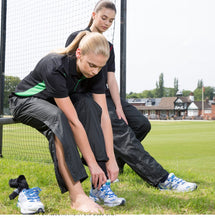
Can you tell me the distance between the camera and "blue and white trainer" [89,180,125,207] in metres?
2.20

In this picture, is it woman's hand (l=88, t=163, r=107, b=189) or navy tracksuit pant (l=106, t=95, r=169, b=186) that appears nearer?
woman's hand (l=88, t=163, r=107, b=189)

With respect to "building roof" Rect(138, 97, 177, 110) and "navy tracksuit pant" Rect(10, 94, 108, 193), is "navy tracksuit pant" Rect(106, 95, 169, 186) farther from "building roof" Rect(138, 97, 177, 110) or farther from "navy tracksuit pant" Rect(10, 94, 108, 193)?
"building roof" Rect(138, 97, 177, 110)

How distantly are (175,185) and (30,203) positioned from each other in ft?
4.34

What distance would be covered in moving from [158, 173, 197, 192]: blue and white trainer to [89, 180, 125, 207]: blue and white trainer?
0.65 m

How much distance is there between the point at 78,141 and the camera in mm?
1989

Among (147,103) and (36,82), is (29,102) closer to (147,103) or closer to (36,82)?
(36,82)

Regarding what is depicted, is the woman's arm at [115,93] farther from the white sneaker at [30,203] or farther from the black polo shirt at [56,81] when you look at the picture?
the white sneaker at [30,203]

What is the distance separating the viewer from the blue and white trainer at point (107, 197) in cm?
220

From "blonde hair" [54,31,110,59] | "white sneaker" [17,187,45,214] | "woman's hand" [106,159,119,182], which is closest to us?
"blonde hair" [54,31,110,59]

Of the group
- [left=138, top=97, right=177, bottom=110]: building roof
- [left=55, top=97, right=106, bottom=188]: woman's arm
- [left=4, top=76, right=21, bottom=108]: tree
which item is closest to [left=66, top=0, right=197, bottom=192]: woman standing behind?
[left=55, top=97, right=106, bottom=188]: woman's arm

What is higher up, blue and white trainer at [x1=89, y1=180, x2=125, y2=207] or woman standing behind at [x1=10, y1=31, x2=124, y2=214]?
woman standing behind at [x1=10, y1=31, x2=124, y2=214]

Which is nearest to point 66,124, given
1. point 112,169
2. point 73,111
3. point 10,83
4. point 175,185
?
point 73,111

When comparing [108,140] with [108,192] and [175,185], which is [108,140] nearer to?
[108,192]

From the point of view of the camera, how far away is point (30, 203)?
204 centimetres
